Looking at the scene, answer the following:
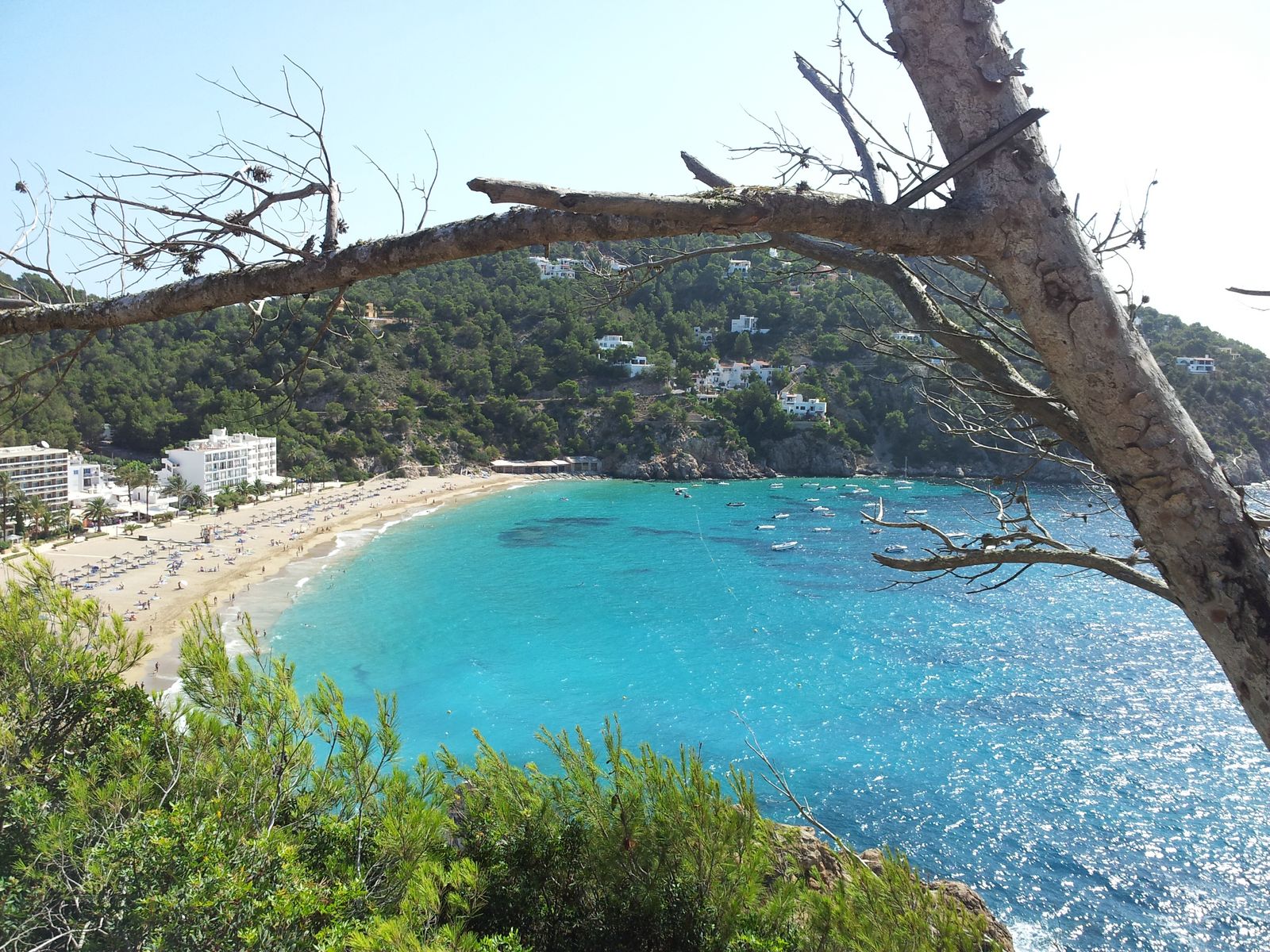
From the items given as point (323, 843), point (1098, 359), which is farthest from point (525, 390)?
point (1098, 359)

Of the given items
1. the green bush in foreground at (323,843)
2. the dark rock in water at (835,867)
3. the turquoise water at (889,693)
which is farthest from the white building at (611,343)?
the green bush in foreground at (323,843)

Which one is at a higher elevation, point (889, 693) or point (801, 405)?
point (801, 405)

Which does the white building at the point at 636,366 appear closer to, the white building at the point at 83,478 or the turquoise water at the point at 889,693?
the turquoise water at the point at 889,693

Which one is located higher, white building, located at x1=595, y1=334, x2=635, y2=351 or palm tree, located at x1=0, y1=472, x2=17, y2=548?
white building, located at x1=595, y1=334, x2=635, y2=351

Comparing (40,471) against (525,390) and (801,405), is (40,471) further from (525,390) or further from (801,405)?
(801,405)

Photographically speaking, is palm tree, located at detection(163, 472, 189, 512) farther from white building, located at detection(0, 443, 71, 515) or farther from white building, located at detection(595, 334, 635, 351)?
white building, located at detection(595, 334, 635, 351)

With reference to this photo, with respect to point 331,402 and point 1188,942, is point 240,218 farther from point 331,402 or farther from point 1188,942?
point 331,402

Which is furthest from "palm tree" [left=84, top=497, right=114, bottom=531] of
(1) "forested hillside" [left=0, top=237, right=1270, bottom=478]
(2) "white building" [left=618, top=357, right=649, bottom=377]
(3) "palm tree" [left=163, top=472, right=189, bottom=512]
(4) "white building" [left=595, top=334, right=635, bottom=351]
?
(4) "white building" [left=595, top=334, right=635, bottom=351]
